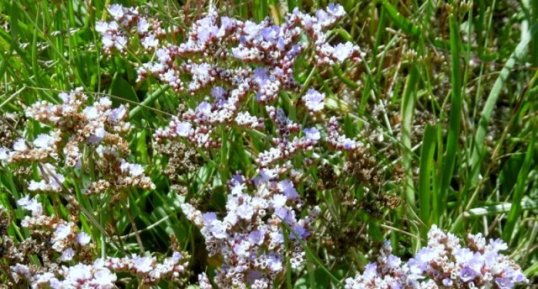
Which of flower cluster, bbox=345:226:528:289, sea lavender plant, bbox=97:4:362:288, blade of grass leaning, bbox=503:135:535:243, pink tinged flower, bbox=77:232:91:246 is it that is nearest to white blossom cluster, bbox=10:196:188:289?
pink tinged flower, bbox=77:232:91:246

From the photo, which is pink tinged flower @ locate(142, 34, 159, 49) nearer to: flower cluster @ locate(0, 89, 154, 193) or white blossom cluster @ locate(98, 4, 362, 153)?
white blossom cluster @ locate(98, 4, 362, 153)

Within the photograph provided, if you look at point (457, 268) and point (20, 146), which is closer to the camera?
point (457, 268)

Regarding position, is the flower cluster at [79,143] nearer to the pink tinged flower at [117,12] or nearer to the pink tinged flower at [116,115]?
the pink tinged flower at [116,115]

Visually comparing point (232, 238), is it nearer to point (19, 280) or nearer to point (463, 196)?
point (19, 280)

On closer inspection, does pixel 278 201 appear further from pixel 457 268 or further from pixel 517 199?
pixel 517 199

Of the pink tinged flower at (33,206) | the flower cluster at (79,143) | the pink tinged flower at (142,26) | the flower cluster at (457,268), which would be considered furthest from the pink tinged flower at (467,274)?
the pink tinged flower at (142,26)

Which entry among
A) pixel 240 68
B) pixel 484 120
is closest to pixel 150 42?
pixel 240 68

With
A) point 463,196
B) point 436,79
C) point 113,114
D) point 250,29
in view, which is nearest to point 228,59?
point 250,29
